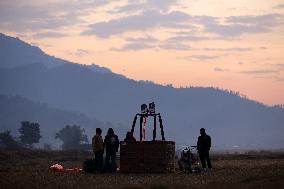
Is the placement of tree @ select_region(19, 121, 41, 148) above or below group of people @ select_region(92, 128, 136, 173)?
above

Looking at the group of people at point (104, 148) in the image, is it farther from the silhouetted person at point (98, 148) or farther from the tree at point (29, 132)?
the tree at point (29, 132)

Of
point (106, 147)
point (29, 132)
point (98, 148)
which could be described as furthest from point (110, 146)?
point (29, 132)

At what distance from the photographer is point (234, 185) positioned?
18969mm

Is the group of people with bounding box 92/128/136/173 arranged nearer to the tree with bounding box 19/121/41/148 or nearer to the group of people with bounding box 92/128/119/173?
the group of people with bounding box 92/128/119/173

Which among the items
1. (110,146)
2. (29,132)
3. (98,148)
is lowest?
(98,148)

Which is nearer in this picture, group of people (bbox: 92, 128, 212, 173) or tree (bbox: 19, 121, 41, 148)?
group of people (bbox: 92, 128, 212, 173)

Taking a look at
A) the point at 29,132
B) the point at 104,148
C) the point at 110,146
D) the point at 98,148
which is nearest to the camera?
the point at 98,148

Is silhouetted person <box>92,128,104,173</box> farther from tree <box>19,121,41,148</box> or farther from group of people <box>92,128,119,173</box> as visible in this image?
tree <box>19,121,41,148</box>

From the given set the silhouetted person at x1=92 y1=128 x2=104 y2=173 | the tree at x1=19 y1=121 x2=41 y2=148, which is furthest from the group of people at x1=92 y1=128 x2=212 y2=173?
the tree at x1=19 y1=121 x2=41 y2=148

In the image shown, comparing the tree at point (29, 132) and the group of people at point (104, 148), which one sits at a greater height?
the tree at point (29, 132)

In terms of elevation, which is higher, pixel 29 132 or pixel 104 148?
pixel 29 132

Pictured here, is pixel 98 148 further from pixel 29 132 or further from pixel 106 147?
pixel 29 132

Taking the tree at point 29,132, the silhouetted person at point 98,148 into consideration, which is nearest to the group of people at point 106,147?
the silhouetted person at point 98,148

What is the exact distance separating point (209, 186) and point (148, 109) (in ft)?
37.0
